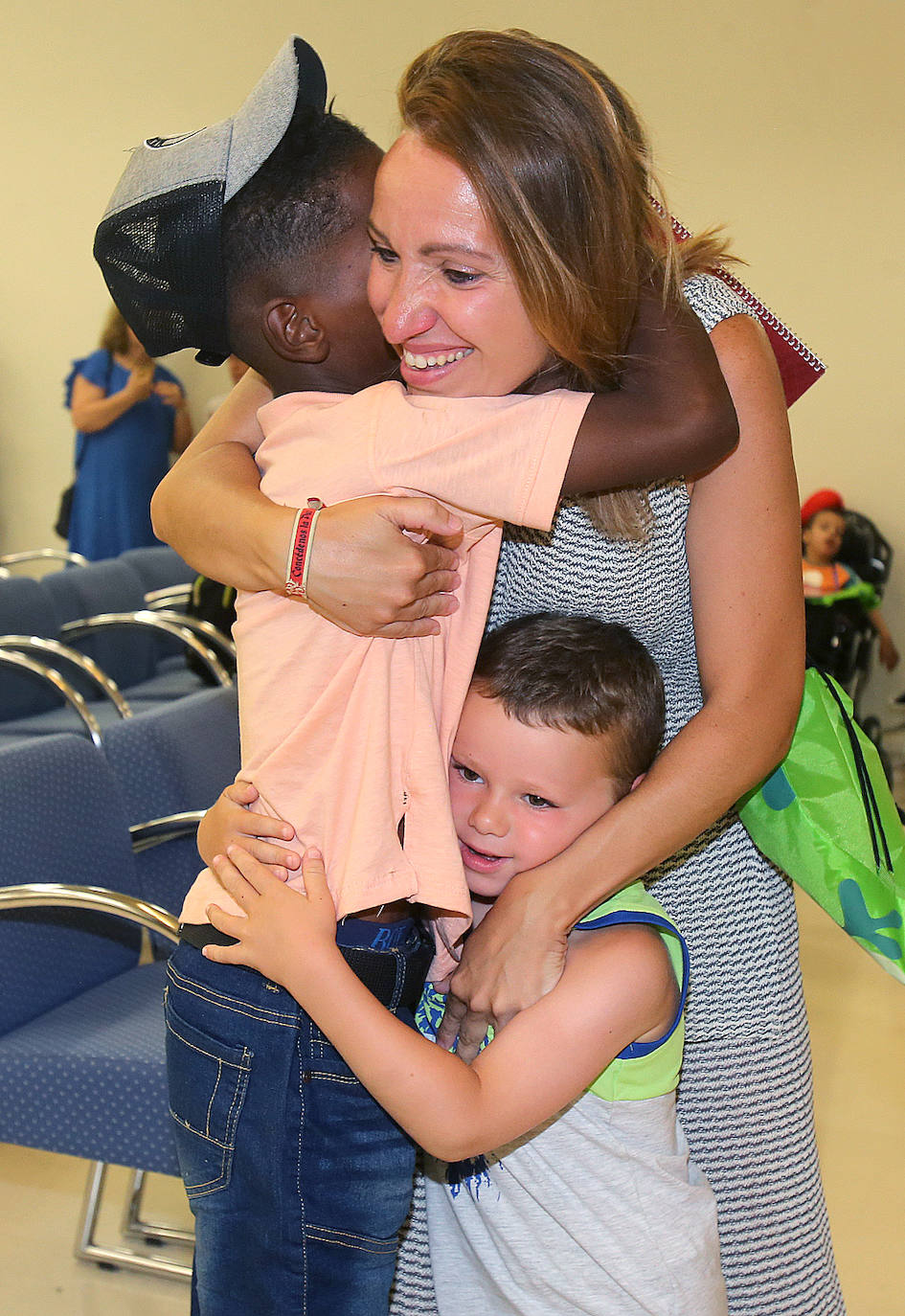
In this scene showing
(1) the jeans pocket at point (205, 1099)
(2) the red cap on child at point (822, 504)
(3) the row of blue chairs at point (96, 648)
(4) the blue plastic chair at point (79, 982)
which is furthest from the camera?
(2) the red cap on child at point (822, 504)

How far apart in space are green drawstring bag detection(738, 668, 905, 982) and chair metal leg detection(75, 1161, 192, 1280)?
1724mm

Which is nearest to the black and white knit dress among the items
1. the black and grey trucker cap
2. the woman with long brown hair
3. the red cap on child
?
the woman with long brown hair

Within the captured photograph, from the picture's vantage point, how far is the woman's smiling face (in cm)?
97

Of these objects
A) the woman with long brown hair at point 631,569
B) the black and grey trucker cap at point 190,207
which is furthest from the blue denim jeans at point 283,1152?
the black and grey trucker cap at point 190,207

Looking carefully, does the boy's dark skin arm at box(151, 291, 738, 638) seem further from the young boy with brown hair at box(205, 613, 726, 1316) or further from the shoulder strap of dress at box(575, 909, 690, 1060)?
the shoulder strap of dress at box(575, 909, 690, 1060)

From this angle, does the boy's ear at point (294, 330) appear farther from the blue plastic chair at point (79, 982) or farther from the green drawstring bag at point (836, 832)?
the blue plastic chair at point (79, 982)

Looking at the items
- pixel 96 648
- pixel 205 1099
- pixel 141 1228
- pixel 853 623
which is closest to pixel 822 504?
pixel 853 623

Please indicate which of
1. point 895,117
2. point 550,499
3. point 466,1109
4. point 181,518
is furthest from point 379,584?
point 895,117

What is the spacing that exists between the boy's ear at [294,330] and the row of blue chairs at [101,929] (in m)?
1.02

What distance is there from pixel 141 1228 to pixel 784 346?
7.09 feet

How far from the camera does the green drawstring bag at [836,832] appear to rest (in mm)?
1206

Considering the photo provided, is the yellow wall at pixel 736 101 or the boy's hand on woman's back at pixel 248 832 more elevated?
the yellow wall at pixel 736 101

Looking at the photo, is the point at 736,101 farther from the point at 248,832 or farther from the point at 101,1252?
the point at 248,832

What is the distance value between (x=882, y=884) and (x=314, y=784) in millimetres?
558
